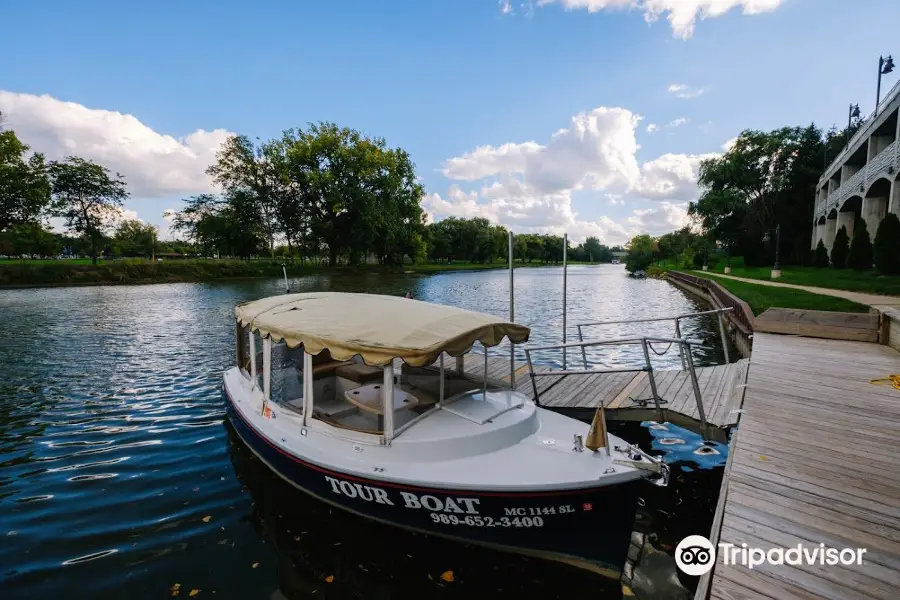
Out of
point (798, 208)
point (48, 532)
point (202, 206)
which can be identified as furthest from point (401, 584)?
point (202, 206)

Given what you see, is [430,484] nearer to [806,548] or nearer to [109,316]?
[806,548]

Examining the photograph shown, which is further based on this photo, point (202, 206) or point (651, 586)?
point (202, 206)

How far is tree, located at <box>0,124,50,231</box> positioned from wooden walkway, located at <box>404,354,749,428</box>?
6328 cm

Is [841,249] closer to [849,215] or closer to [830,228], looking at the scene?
[849,215]

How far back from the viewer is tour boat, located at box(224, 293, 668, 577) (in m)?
5.14

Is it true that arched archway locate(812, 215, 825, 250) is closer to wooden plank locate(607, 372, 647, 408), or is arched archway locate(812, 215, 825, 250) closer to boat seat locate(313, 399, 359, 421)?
wooden plank locate(607, 372, 647, 408)

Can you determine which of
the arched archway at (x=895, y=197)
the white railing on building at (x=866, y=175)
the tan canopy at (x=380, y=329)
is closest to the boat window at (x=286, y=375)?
the tan canopy at (x=380, y=329)

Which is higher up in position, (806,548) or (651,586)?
(806,548)

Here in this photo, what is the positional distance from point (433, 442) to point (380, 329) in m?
1.70

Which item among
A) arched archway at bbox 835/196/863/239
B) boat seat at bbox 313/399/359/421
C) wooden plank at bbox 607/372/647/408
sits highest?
arched archway at bbox 835/196/863/239

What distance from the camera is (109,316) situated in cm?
2667

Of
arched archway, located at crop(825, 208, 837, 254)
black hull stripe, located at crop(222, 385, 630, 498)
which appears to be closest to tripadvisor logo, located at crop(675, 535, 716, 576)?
black hull stripe, located at crop(222, 385, 630, 498)

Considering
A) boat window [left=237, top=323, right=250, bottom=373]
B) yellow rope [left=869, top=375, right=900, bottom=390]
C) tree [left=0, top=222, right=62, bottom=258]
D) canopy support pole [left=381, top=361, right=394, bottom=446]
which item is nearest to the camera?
canopy support pole [left=381, top=361, right=394, bottom=446]

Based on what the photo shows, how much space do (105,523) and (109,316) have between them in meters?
25.3
